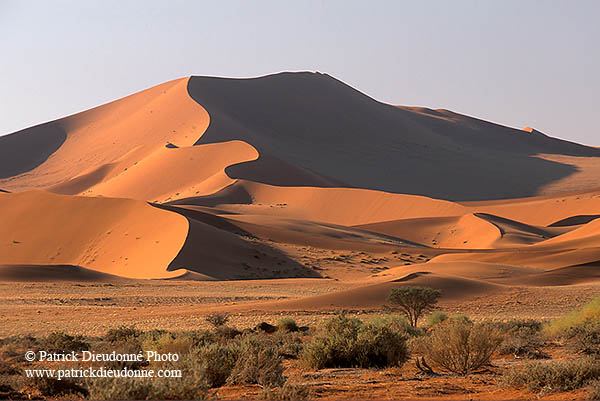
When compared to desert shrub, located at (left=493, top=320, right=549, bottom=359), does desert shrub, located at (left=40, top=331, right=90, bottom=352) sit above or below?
below

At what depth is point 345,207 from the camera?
73438mm

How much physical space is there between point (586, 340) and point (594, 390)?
547 cm

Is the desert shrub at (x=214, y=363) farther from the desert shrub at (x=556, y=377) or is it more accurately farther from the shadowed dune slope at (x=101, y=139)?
the shadowed dune slope at (x=101, y=139)

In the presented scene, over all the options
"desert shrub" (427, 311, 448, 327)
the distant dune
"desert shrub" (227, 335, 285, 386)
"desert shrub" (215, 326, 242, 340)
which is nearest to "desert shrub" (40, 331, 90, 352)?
"desert shrub" (215, 326, 242, 340)

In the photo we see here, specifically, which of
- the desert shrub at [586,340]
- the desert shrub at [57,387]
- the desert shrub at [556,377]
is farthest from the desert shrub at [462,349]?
the desert shrub at [57,387]

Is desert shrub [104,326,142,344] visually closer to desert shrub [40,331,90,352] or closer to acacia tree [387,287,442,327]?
desert shrub [40,331,90,352]

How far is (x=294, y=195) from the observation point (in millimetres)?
75375

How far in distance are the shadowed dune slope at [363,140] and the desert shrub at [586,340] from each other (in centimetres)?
6667

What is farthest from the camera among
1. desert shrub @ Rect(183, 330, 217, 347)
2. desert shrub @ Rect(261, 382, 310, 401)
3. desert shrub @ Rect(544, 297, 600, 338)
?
desert shrub @ Rect(544, 297, 600, 338)

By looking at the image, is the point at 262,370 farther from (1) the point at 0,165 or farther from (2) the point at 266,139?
(1) the point at 0,165

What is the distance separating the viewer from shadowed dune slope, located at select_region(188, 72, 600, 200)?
10294 centimetres

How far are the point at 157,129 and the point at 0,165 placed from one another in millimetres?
25127

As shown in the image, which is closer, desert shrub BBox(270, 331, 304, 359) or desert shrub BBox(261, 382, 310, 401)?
desert shrub BBox(261, 382, 310, 401)

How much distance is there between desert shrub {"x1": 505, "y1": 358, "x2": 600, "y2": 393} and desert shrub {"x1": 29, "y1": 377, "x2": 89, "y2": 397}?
512 centimetres
